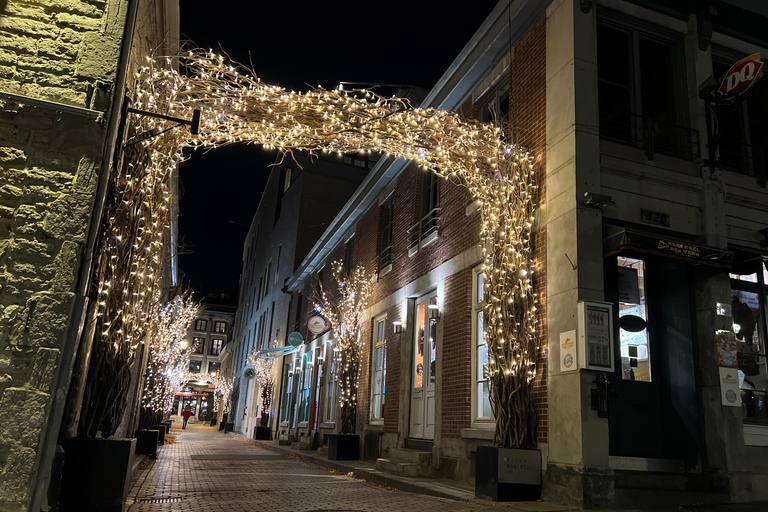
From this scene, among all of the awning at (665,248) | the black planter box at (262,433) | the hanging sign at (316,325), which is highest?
the hanging sign at (316,325)

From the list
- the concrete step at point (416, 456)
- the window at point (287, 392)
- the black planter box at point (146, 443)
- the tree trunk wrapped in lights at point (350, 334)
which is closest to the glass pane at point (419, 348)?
the concrete step at point (416, 456)

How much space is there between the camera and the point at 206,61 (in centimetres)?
665

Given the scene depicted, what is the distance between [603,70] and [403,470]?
22.8ft

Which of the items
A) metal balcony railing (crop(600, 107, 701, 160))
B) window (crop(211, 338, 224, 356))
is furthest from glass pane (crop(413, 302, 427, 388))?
window (crop(211, 338, 224, 356))

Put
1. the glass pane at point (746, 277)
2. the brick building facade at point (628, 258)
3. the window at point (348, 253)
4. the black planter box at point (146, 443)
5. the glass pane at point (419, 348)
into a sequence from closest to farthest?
the brick building facade at point (628, 258)
the glass pane at point (746, 277)
the glass pane at point (419, 348)
the black planter box at point (146, 443)
the window at point (348, 253)

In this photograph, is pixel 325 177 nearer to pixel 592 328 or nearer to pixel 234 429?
pixel 234 429

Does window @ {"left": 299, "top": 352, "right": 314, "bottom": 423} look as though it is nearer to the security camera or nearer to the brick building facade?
the brick building facade

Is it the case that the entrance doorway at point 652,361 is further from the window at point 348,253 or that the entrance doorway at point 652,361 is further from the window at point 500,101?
the window at point 348,253

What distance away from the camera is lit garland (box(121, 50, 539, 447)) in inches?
264

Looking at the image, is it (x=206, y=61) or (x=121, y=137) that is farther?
(x=206, y=61)

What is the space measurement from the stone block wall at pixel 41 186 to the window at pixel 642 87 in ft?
20.4

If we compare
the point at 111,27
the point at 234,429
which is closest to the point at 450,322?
the point at 111,27

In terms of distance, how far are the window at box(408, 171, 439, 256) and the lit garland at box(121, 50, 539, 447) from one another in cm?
312

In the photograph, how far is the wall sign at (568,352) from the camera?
6531 mm
